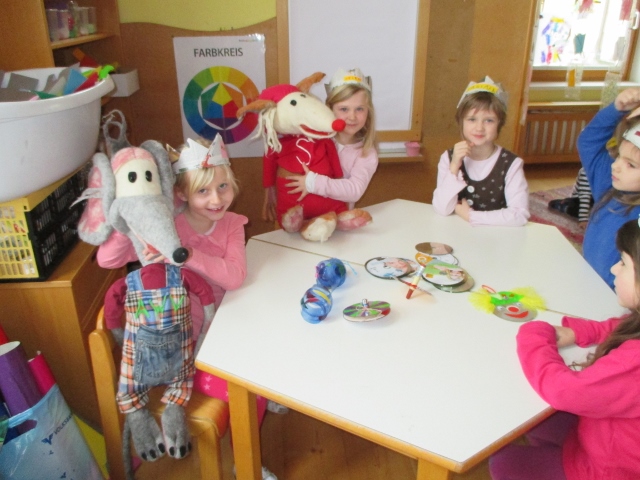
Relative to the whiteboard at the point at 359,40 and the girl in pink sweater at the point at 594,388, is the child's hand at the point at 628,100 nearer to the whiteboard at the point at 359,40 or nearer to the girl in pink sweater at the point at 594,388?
the girl in pink sweater at the point at 594,388

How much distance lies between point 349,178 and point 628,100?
792mm

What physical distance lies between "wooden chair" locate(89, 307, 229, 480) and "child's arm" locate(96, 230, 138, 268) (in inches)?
4.5

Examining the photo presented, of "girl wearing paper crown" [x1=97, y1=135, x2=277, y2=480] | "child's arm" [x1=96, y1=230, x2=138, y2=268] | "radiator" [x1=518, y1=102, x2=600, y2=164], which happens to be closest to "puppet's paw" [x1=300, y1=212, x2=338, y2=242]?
"girl wearing paper crown" [x1=97, y1=135, x2=277, y2=480]

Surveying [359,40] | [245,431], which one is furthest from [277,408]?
[359,40]

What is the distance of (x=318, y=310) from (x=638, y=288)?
0.56 meters

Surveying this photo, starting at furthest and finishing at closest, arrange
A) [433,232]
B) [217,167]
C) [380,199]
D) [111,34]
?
[380,199]
[111,34]
[433,232]
[217,167]

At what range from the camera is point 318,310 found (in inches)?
40.7

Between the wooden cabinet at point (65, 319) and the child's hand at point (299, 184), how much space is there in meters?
0.58

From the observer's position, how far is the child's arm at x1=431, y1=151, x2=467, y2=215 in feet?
5.16

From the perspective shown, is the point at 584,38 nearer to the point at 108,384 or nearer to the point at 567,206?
the point at 567,206

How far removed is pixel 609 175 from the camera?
1523 millimetres

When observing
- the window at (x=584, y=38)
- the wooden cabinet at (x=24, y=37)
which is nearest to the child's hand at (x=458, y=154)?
the wooden cabinet at (x=24, y=37)

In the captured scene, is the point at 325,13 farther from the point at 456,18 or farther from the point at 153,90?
the point at 153,90

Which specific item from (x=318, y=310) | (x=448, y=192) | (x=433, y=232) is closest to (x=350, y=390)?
(x=318, y=310)
